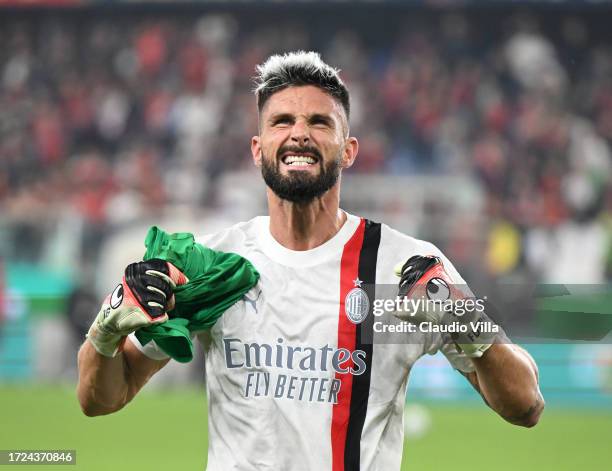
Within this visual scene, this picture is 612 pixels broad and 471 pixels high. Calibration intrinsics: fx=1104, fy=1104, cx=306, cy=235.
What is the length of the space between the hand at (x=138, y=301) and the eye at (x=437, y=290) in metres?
0.76

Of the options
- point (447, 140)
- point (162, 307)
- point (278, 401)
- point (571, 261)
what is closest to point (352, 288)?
point (278, 401)

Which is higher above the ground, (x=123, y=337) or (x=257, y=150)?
(x=257, y=150)

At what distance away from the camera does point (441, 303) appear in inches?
123

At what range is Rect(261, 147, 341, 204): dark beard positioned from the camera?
3.51 meters

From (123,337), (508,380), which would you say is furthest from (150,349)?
(508,380)

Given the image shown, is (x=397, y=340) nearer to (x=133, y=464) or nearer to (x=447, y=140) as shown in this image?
(x=133, y=464)

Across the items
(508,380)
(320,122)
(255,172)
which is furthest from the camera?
(255,172)

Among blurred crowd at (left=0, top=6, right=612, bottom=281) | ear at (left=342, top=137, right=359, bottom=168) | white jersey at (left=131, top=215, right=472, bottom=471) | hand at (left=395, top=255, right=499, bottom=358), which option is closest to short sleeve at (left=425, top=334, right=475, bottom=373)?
white jersey at (left=131, top=215, right=472, bottom=471)

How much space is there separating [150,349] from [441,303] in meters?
0.97

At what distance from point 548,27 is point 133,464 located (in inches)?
460

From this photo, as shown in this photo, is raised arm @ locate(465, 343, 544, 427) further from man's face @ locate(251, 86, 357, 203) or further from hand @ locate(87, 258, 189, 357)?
hand @ locate(87, 258, 189, 357)

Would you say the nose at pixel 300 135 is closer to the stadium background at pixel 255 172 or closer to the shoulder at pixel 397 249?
the shoulder at pixel 397 249

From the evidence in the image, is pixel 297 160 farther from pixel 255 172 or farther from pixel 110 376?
pixel 255 172

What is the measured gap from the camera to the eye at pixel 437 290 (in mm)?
3115
